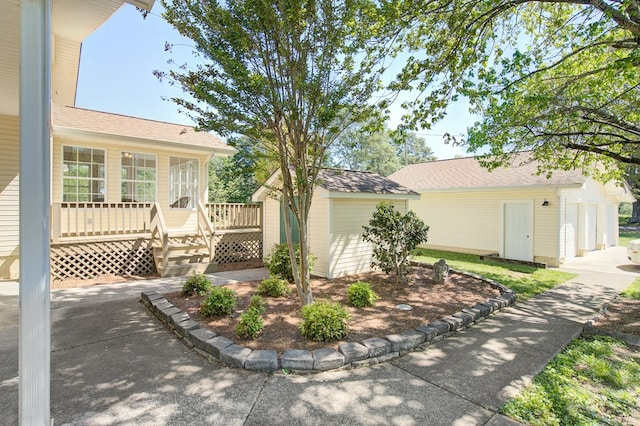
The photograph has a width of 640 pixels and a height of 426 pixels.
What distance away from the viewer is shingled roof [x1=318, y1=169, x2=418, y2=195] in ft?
26.8

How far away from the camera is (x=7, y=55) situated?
165 inches

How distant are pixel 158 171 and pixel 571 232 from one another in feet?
50.1

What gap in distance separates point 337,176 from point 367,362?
6232 millimetres

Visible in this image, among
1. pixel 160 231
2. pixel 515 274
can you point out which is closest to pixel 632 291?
pixel 515 274

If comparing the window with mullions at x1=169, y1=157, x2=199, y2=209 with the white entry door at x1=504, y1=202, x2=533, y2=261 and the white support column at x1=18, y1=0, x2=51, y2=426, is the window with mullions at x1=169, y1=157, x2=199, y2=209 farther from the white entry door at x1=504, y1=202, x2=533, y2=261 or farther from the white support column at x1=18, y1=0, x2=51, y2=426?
the white entry door at x1=504, y1=202, x2=533, y2=261

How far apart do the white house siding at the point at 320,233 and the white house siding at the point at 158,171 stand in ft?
14.8

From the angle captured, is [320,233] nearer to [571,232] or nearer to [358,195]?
[358,195]

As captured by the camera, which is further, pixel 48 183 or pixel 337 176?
pixel 337 176

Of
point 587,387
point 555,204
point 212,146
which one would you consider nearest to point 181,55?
point 212,146

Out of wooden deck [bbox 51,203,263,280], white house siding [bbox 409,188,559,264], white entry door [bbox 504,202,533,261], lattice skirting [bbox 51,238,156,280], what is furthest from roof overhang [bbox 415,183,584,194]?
lattice skirting [bbox 51,238,156,280]

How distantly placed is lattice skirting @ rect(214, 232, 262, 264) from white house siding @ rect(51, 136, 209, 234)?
129 cm

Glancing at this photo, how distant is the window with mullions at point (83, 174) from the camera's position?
29.3 ft

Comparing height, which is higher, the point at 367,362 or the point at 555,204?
the point at 555,204

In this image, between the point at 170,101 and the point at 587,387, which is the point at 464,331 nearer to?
the point at 587,387
